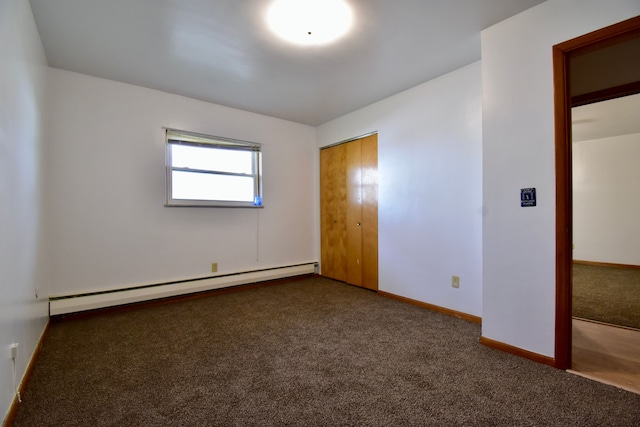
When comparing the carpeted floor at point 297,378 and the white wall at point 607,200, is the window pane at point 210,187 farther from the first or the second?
the white wall at point 607,200

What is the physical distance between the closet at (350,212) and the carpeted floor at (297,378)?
Result: 1204 millimetres

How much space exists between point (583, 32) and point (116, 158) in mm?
4191

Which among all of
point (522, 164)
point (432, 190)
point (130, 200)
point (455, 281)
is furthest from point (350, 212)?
point (130, 200)

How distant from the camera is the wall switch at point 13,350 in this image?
1468 mm

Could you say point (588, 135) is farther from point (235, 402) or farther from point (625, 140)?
point (235, 402)

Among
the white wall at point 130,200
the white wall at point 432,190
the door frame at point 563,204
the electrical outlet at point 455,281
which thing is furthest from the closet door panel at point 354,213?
the door frame at point 563,204

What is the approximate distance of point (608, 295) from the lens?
339 cm

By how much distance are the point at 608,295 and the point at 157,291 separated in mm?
5447

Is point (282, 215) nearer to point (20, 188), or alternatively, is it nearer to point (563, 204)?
point (20, 188)

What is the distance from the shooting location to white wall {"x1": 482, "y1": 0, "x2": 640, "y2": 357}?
1.86m

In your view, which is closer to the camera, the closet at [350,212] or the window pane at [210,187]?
the window pane at [210,187]

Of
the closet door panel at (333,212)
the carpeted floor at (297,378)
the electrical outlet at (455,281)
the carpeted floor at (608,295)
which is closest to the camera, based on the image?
the carpeted floor at (297,378)

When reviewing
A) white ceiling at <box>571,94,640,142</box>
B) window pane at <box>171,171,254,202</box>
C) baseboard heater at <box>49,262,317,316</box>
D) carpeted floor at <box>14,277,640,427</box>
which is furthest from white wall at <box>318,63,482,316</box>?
white ceiling at <box>571,94,640,142</box>

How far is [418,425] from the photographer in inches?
52.1
